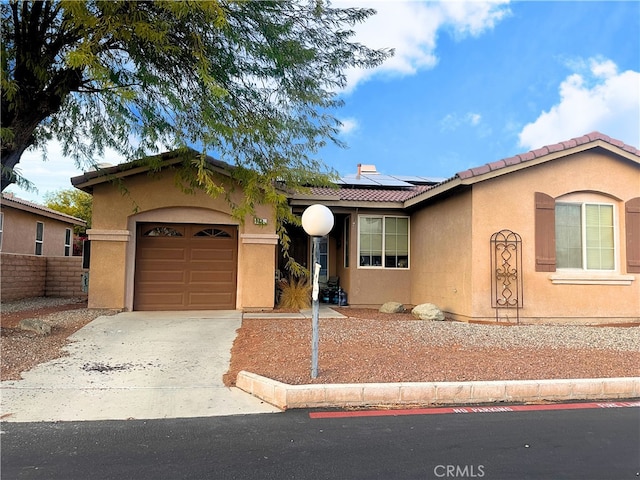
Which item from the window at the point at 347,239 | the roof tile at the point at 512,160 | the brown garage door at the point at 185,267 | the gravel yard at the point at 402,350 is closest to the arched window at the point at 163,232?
the brown garage door at the point at 185,267

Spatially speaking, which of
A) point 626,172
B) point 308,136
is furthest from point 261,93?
point 626,172

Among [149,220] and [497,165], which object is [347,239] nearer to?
[497,165]

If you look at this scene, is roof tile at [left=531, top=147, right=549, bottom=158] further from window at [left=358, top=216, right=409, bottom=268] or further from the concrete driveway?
the concrete driveway

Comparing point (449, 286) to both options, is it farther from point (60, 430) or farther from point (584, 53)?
point (60, 430)

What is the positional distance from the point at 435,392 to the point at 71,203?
3664 centimetres

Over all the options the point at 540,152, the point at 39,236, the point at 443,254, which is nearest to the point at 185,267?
the point at 443,254

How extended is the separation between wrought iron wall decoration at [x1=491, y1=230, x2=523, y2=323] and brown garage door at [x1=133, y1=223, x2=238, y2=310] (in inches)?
263

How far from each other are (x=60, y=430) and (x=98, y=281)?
7420 mm

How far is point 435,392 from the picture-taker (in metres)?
5.37

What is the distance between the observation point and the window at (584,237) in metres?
11.2

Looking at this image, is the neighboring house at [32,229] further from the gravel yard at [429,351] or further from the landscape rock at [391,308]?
the landscape rock at [391,308]

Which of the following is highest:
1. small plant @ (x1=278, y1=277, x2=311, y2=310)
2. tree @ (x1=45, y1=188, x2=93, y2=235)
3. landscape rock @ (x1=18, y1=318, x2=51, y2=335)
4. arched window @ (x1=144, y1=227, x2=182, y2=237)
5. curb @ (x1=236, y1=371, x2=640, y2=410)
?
tree @ (x1=45, y1=188, x2=93, y2=235)

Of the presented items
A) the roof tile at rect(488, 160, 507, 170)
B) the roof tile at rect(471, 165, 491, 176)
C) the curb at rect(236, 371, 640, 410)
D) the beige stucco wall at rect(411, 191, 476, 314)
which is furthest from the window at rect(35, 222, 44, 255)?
the roof tile at rect(488, 160, 507, 170)

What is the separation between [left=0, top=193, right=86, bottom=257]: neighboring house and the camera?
16453 mm
